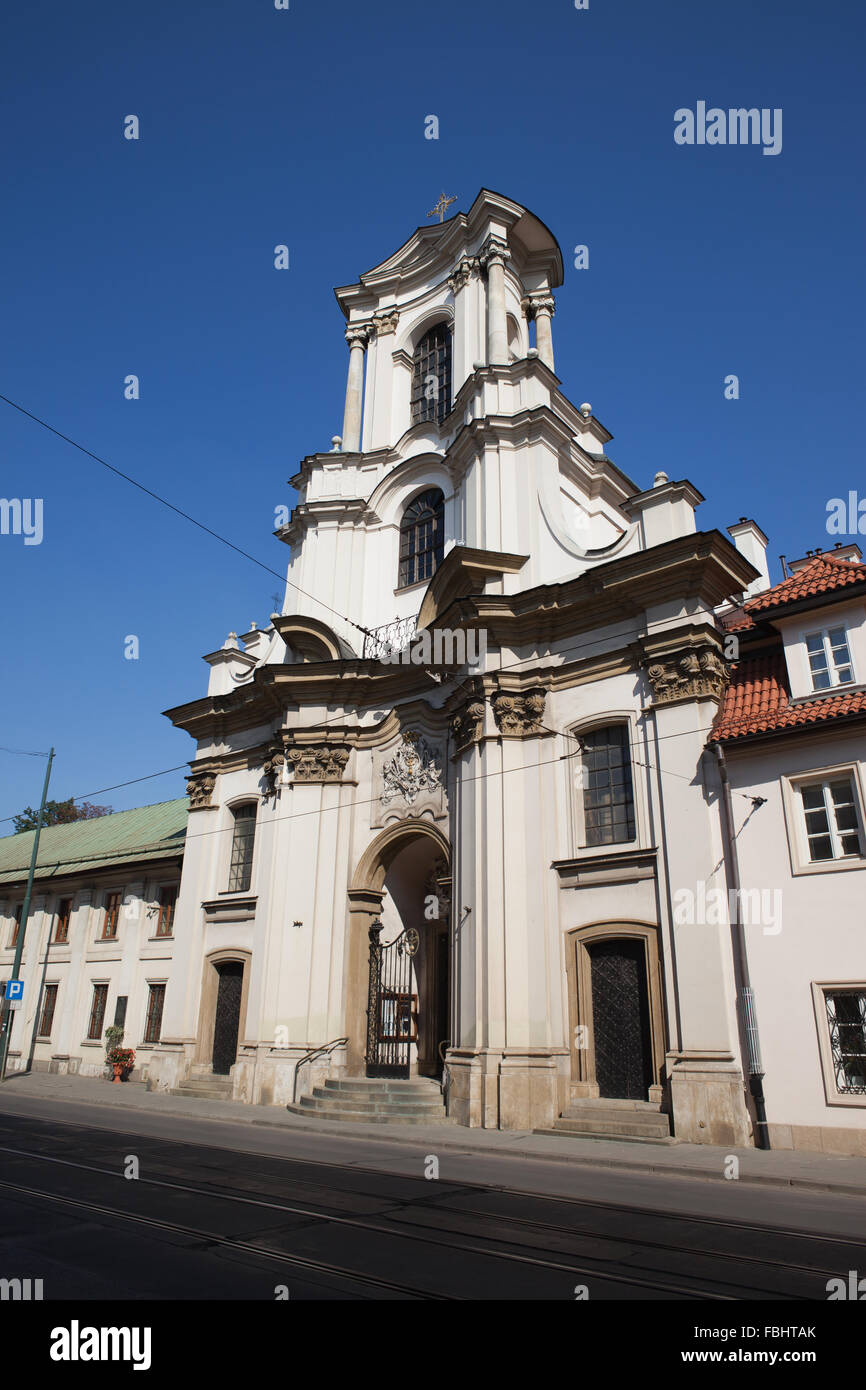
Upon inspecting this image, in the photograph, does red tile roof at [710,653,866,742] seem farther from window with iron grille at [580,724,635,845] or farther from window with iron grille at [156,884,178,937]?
window with iron grille at [156,884,178,937]

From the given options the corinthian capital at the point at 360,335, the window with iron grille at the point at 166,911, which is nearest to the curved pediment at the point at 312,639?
the window with iron grille at the point at 166,911

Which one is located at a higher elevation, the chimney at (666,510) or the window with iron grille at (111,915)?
the chimney at (666,510)

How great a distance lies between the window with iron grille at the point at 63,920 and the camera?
1302 inches

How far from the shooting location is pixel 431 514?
24781 millimetres

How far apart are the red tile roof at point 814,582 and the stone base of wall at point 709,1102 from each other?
7.66 metres

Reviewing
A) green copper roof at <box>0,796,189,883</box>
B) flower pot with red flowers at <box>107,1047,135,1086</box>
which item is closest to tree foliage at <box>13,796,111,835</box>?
green copper roof at <box>0,796,189,883</box>

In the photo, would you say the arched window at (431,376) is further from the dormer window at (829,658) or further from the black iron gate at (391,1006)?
the black iron gate at (391,1006)

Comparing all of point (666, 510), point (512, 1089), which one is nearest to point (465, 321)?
point (666, 510)

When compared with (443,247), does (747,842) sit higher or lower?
lower

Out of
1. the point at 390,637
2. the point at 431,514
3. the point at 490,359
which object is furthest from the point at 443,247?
the point at 390,637

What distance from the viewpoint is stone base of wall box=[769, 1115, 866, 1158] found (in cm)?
1247

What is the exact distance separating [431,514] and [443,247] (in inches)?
381

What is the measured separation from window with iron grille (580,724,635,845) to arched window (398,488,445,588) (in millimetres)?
8347
